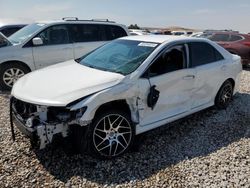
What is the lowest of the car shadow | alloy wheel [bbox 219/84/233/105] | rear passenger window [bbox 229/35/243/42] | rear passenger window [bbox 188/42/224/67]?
the car shadow

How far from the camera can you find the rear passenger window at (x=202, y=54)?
194 inches

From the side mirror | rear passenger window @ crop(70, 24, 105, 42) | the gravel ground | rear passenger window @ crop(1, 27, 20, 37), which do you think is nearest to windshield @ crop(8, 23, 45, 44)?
the side mirror

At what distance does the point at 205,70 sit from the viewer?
5.07 m

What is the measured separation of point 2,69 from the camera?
7.11 metres

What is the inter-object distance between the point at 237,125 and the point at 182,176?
7.03 ft

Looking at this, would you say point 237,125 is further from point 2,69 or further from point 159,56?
point 2,69

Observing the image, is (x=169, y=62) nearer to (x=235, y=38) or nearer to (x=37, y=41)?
(x=37, y=41)

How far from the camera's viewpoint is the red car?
11.6 metres

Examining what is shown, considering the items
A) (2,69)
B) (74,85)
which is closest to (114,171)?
(74,85)

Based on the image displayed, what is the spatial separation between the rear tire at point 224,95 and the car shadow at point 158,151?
0.23 meters

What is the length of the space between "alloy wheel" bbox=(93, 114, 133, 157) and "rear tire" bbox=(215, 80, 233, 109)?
2.51 m

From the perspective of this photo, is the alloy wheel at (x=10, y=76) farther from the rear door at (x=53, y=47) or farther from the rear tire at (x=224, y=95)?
the rear tire at (x=224, y=95)

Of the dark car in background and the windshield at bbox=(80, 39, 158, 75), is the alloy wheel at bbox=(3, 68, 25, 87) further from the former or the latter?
the dark car in background

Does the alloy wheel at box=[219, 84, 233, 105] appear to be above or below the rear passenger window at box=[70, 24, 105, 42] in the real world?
below
